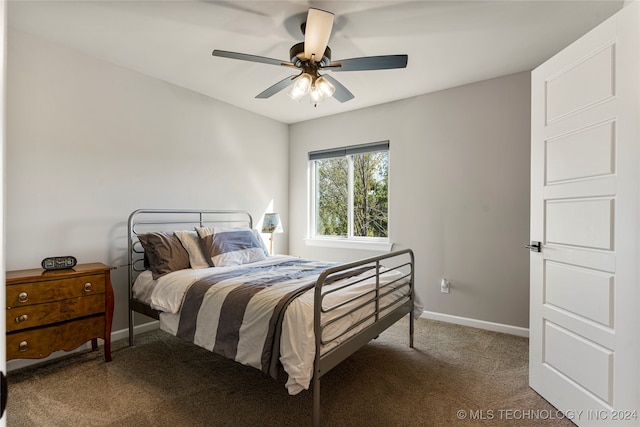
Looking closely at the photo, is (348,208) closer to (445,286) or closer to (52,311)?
(445,286)

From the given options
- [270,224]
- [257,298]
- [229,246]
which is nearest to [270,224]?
[270,224]

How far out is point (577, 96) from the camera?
5.87 feet

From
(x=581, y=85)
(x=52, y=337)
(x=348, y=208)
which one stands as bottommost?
(x=52, y=337)

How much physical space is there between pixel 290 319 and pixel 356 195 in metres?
2.80

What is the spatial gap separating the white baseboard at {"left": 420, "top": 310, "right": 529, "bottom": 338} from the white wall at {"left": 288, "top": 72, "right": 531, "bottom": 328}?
39 millimetres

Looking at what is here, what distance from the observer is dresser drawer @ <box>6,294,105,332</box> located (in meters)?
2.06

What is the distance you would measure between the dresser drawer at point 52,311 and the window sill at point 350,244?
262cm

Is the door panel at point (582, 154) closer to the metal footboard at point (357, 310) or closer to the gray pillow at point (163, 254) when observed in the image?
the metal footboard at point (357, 310)

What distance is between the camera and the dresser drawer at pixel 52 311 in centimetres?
206

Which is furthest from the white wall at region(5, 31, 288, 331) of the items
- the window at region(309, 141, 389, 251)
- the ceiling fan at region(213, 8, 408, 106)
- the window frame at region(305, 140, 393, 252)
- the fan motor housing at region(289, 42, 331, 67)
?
the fan motor housing at region(289, 42, 331, 67)

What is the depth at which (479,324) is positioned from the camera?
324 centimetres

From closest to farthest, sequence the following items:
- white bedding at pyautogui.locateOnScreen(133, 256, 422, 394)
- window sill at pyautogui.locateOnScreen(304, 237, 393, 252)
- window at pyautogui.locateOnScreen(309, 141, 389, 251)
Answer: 1. white bedding at pyautogui.locateOnScreen(133, 256, 422, 394)
2. window sill at pyautogui.locateOnScreen(304, 237, 393, 252)
3. window at pyautogui.locateOnScreen(309, 141, 389, 251)

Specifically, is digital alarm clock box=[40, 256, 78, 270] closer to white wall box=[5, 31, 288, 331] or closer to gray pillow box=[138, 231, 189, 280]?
white wall box=[5, 31, 288, 331]

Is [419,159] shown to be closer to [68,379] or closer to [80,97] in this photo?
[80,97]
